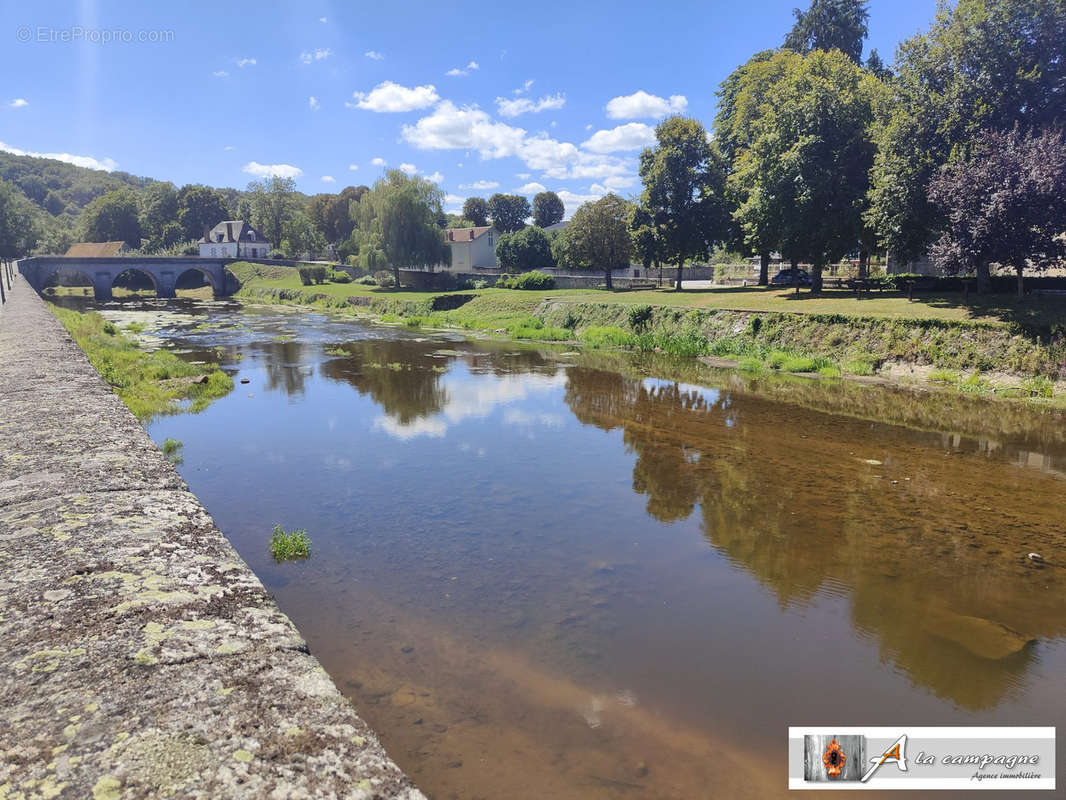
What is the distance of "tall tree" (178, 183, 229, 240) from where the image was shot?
120062 millimetres

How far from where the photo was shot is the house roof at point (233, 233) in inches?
4382

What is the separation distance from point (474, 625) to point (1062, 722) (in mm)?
5746

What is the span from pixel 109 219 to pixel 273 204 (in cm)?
3401

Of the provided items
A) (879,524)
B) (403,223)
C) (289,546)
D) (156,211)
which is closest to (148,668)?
(289,546)

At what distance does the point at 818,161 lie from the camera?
33312 mm

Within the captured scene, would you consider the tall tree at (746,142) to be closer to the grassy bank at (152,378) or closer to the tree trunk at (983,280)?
the tree trunk at (983,280)

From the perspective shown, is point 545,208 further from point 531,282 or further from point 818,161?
point 818,161

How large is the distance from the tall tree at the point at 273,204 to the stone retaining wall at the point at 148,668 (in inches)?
4293

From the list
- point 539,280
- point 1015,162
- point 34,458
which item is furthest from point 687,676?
point 539,280

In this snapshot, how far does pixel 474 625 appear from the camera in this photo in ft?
24.8

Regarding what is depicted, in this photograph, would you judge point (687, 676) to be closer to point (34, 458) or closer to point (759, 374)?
point (34, 458)

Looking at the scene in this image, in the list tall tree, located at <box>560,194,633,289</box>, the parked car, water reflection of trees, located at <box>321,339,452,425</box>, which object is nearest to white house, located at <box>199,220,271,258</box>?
tall tree, located at <box>560,194,633,289</box>

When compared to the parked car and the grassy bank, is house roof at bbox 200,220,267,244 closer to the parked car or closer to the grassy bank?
the grassy bank

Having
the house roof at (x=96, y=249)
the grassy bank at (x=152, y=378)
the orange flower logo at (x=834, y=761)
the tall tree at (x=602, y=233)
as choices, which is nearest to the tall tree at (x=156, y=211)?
the house roof at (x=96, y=249)
